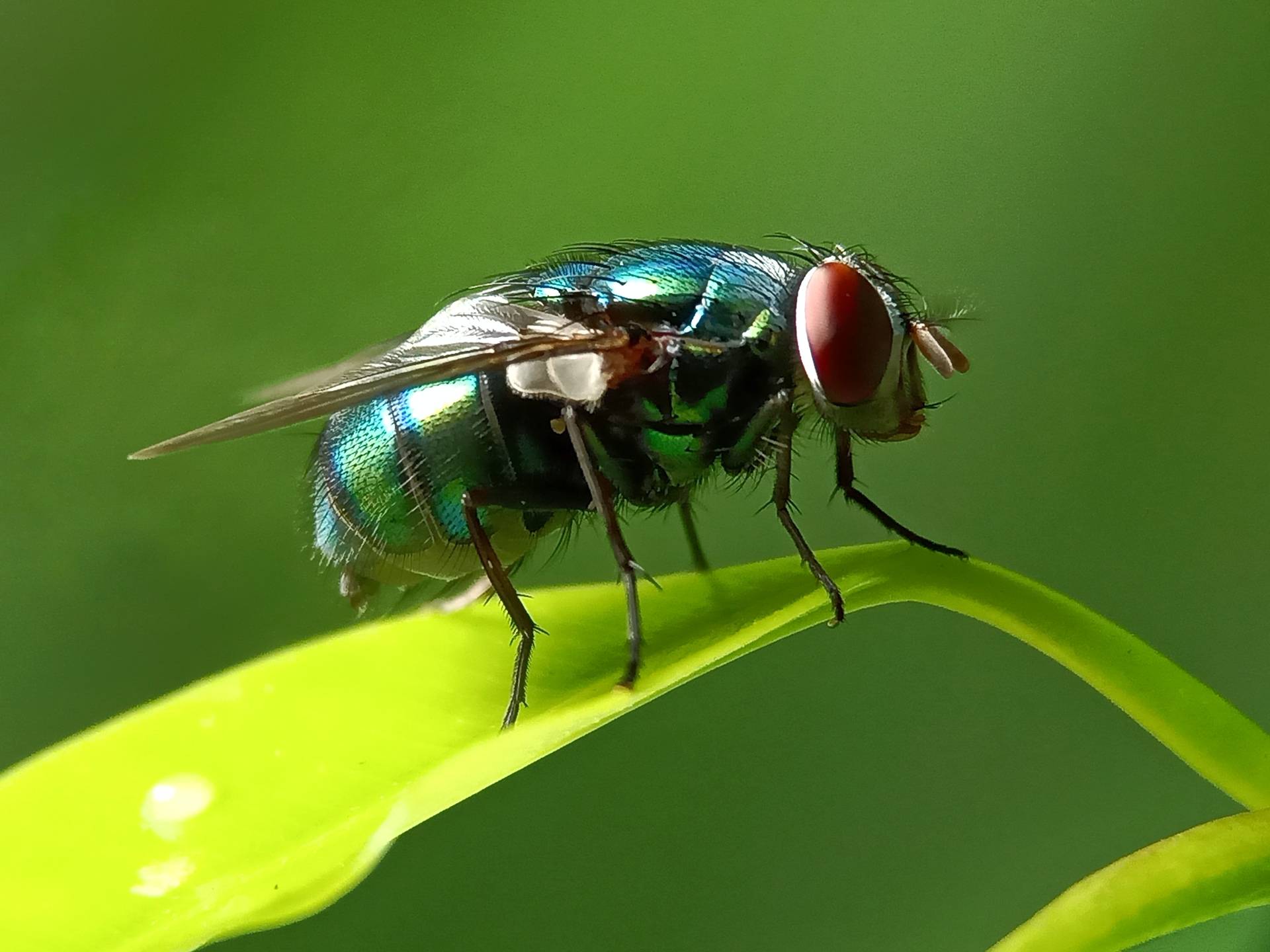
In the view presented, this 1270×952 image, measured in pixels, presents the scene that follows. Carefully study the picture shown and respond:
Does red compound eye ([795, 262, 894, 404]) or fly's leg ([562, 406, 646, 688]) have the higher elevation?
red compound eye ([795, 262, 894, 404])

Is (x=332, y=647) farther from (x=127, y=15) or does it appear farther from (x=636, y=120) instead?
(x=127, y=15)

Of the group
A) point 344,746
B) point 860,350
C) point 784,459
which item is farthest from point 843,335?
point 344,746

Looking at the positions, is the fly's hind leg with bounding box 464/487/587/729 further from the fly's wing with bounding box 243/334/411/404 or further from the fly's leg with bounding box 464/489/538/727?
the fly's wing with bounding box 243/334/411/404

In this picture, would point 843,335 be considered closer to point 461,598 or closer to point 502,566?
point 502,566

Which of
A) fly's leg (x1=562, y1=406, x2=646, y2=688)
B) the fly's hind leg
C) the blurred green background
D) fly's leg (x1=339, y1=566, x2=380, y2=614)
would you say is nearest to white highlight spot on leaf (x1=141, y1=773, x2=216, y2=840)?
the fly's hind leg

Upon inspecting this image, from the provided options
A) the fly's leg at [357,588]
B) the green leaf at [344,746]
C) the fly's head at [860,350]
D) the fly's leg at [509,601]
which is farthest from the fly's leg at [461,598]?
the fly's head at [860,350]

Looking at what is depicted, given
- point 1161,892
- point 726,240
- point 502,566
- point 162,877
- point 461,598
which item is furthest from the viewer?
point 726,240
